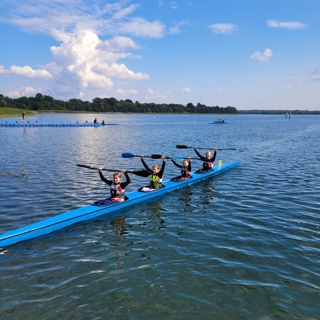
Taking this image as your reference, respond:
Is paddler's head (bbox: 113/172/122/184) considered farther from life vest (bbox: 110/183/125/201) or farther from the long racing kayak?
the long racing kayak

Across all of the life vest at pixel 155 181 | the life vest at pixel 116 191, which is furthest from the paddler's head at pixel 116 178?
the life vest at pixel 155 181

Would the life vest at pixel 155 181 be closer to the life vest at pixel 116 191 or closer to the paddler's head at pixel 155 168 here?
the paddler's head at pixel 155 168

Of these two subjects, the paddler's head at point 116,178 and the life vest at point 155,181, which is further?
the life vest at point 155,181

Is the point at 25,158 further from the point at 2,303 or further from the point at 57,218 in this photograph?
the point at 2,303

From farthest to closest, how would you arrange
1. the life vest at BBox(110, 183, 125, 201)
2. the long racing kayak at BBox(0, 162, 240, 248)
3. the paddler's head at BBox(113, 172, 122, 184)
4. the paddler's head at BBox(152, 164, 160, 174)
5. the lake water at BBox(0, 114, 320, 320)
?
the paddler's head at BBox(152, 164, 160, 174), the life vest at BBox(110, 183, 125, 201), the paddler's head at BBox(113, 172, 122, 184), the long racing kayak at BBox(0, 162, 240, 248), the lake water at BBox(0, 114, 320, 320)

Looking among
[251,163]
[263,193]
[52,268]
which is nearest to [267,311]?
[52,268]

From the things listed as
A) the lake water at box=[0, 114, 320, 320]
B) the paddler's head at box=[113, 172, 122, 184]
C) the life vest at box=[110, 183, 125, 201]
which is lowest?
the lake water at box=[0, 114, 320, 320]

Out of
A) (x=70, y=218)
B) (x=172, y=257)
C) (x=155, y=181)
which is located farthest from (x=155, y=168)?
(x=172, y=257)

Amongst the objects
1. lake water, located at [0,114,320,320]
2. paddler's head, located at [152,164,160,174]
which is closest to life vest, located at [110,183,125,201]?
lake water, located at [0,114,320,320]

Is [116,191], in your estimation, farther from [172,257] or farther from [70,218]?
[172,257]

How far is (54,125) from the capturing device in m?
64.2

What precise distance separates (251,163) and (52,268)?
18.7 metres

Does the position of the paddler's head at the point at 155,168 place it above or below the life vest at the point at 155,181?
above

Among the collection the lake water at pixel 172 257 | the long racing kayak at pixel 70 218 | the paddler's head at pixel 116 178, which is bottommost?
the lake water at pixel 172 257
